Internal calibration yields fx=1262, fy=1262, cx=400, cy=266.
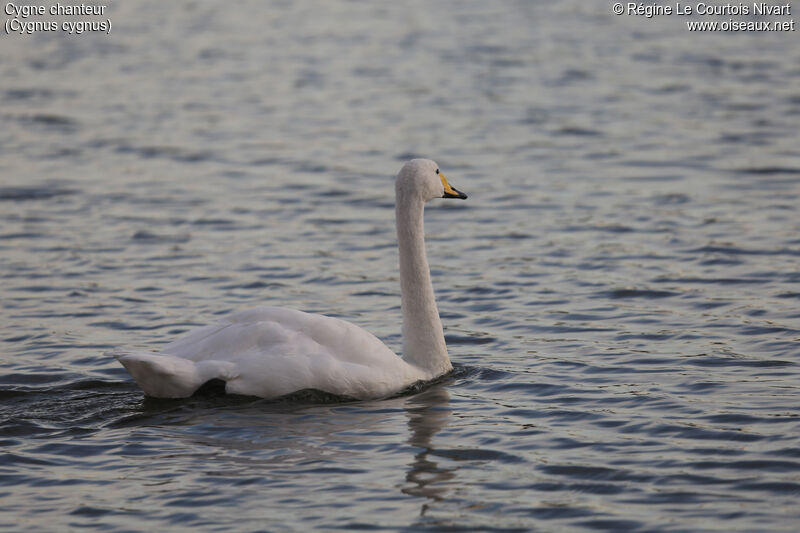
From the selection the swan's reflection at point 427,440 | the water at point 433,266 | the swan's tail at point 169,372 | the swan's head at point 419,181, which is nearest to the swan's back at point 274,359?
the swan's tail at point 169,372

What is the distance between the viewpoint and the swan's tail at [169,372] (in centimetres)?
905

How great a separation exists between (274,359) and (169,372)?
77 cm

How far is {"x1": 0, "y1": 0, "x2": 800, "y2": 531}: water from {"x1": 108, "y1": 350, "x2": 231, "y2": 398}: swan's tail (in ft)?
0.59

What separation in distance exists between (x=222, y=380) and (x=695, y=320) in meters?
4.74

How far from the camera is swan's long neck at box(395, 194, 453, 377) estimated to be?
10234mm

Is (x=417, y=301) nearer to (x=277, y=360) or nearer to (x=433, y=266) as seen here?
(x=277, y=360)

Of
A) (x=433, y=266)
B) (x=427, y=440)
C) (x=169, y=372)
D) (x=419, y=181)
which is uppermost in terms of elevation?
→ (x=419, y=181)

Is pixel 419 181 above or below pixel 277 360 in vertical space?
above

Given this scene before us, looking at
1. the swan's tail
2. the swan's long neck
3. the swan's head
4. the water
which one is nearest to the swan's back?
the swan's tail

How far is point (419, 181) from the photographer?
33.9 feet

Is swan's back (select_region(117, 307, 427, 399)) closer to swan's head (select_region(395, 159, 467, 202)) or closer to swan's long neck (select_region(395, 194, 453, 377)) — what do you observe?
swan's long neck (select_region(395, 194, 453, 377))

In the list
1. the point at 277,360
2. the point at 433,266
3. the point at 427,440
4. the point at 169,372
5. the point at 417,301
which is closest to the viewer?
the point at 427,440

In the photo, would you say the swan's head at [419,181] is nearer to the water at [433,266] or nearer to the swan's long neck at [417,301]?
the swan's long neck at [417,301]

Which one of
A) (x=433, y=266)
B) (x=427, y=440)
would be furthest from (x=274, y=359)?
(x=433, y=266)
